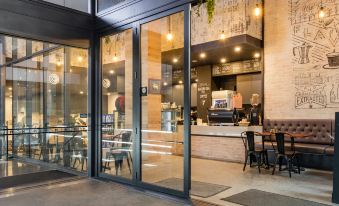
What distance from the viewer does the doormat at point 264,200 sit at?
421cm

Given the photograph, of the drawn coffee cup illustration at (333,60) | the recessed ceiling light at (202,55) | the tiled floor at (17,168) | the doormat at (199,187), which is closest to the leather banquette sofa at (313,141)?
the drawn coffee cup illustration at (333,60)

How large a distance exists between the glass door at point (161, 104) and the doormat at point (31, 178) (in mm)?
2037

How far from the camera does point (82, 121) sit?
652cm

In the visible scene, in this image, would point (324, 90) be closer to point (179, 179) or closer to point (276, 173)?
point (276, 173)

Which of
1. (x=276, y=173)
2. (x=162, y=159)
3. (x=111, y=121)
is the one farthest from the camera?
(x=276, y=173)

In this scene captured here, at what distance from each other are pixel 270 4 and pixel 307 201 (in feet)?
19.0

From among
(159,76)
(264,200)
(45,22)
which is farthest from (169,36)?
(264,200)

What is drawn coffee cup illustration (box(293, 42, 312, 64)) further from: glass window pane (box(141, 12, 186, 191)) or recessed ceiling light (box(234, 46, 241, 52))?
glass window pane (box(141, 12, 186, 191))

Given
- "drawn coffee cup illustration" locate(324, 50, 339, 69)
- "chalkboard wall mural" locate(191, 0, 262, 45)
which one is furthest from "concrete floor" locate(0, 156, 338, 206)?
"chalkboard wall mural" locate(191, 0, 262, 45)

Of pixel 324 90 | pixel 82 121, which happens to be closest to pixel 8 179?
pixel 82 121


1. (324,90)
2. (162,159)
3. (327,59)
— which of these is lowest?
(162,159)

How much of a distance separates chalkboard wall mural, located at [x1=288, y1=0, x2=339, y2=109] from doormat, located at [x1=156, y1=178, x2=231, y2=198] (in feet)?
12.9

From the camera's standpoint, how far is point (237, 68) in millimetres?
10320

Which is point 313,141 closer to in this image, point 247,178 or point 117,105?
point 247,178
